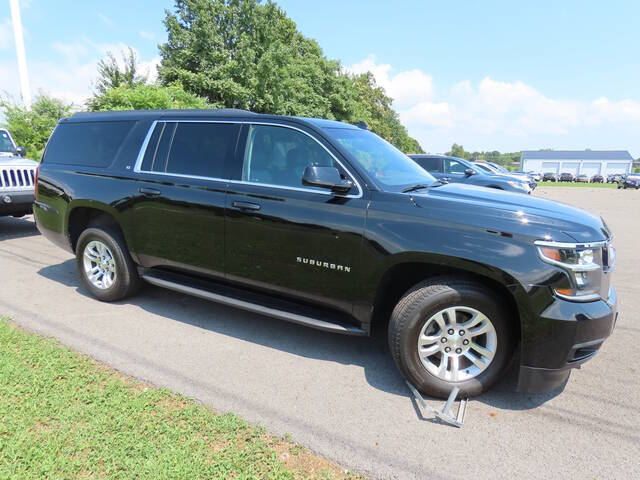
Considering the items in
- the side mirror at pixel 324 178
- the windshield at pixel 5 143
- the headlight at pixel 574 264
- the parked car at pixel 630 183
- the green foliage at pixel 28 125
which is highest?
the green foliage at pixel 28 125

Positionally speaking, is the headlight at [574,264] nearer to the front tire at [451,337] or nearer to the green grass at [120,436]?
the front tire at [451,337]

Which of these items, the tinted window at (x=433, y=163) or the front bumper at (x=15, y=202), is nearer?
the front bumper at (x=15, y=202)

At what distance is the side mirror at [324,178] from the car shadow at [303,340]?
145cm

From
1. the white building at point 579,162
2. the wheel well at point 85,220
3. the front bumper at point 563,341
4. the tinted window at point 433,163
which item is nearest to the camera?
the front bumper at point 563,341

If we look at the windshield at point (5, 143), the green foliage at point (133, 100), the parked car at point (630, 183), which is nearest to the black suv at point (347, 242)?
the windshield at point (5, 143)

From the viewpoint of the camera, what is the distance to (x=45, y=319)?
4.02 metres

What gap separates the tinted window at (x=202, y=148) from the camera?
12.2 feet

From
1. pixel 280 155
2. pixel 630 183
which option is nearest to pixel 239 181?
pixel 280 155

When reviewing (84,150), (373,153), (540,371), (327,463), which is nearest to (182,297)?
(84,150)

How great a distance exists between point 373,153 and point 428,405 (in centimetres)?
210

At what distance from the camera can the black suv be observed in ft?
8.58

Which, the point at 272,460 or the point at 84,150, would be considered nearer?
the point at 272,460

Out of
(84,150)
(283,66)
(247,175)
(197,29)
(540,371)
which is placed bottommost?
(540,371)

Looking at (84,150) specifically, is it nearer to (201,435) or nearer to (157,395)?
(157,395)
